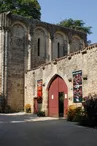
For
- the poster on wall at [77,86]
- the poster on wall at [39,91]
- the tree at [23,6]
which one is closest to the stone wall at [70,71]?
the poster on wall at [77,86]

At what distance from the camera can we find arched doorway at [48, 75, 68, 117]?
2128 centimetres

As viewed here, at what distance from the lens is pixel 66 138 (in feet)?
35.6

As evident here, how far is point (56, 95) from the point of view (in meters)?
22.4

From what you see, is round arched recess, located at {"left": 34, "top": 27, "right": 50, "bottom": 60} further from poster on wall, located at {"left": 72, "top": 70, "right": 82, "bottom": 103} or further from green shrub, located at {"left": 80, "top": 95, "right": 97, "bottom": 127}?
green shrub, located at {"left": 80, "top": 95, "right": 97, "bottom": 127}

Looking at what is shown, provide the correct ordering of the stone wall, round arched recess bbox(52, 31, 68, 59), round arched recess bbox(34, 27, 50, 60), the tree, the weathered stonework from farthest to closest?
the tree
round arched recess bbox(52, 31, 68, 59)
round arched recess bbox(34, 27, 50, 60)
the weathered stonework
the stone wall

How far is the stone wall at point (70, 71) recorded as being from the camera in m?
18.2

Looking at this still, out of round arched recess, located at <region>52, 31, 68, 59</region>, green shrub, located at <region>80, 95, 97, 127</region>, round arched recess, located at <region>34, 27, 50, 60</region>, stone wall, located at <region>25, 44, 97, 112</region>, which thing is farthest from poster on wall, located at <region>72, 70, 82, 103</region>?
round arched recess, located at <region>52, 31, 68, 59</region>

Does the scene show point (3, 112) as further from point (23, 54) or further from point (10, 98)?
point (23, 54)

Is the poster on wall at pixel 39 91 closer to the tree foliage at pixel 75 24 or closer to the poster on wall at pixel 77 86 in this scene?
the poster on wall at pixel 77 86

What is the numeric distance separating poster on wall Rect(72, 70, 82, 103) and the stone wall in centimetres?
36

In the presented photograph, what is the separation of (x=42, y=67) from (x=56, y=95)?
131 inches

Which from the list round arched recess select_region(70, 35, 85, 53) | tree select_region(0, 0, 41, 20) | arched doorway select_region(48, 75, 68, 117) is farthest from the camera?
tree select_region(0, 0, 41, 20)

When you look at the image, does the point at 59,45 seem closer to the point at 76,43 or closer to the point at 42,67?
the point at 76,43

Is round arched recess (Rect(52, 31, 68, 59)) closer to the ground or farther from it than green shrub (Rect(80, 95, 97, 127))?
farther from it
